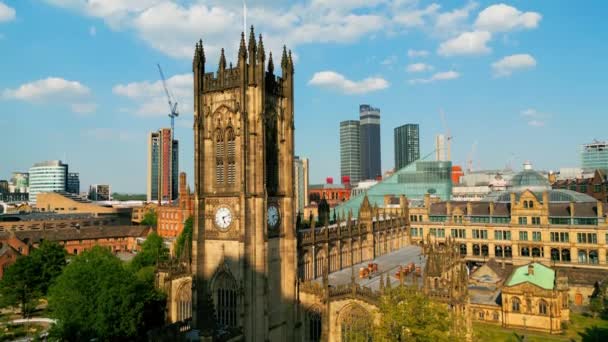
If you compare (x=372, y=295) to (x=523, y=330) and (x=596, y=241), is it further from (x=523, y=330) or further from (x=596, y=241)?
(x=596, y=241)

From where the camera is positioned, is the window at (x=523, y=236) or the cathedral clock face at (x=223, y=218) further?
the window at (x=523, y=236)

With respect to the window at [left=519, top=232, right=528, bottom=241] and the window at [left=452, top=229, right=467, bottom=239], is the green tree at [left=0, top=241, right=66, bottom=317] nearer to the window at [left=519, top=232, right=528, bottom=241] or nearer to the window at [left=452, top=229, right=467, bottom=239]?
the window at [left=452, top=229, right=467, bottom=239]

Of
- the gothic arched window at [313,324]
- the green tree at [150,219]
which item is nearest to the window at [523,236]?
the gothic arched window at [313,324]

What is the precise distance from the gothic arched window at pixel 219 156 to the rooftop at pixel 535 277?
4765 centimetres

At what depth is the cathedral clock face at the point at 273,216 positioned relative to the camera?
46750mm

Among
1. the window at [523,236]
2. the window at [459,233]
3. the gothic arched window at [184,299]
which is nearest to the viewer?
the gothic arched window at [184,299]

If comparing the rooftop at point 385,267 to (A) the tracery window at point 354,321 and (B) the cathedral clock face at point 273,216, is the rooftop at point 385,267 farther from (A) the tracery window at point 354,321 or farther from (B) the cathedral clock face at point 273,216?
(B) the cathedral clock face at point 273,216

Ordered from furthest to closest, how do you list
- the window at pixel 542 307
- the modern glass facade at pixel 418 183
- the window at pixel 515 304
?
the modern glass facade at pixel 418 183
the window at pixel 515 304
the window at pixel 542 307

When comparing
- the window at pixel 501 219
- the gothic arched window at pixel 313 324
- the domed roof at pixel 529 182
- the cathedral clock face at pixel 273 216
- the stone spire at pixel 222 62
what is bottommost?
the gothic arched window at pixel 313 324

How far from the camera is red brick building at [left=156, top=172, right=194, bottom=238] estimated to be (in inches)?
5359

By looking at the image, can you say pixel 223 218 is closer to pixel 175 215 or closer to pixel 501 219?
pixel 501 219

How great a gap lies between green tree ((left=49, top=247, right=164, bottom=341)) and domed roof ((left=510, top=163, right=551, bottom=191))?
347ft

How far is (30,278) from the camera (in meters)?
70.6

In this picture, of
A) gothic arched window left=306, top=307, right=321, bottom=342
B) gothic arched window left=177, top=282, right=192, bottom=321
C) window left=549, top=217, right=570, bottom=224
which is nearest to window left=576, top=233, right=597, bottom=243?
window left=549, top=217, right=570, bottom=224
